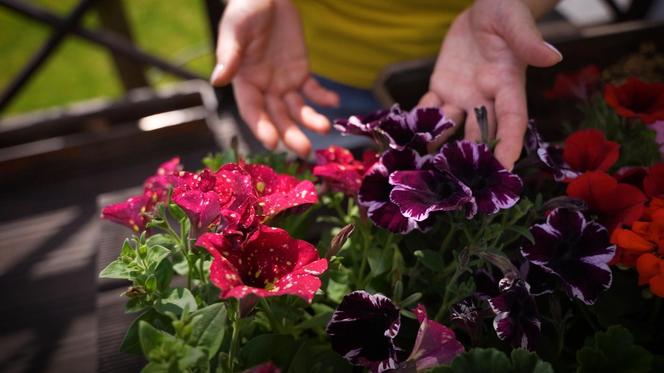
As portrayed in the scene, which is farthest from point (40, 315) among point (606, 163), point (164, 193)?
point (606, 163)

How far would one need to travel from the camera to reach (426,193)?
2.06 ft

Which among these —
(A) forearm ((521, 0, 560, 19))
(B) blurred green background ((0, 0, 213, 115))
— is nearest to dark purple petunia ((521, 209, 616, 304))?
(A) forearm ((521, 0, 560, 19))

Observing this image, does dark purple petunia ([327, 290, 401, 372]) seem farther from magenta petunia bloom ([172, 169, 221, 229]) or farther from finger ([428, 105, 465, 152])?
finger ([428, 105, 465, 152])

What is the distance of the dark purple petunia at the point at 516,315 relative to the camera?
0.58 metres

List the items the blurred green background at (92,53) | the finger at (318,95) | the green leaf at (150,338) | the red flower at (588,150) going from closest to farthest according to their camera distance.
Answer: the green leaf at (150,338)
the red flower at (588,150)
the finger at (318,95)
the blurred green background at (92,53)

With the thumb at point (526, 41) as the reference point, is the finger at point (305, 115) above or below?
below

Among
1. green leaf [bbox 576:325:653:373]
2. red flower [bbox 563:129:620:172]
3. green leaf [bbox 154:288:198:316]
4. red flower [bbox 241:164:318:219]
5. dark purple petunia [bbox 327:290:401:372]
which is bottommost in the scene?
green leaf [bbox 576:325:653:373]

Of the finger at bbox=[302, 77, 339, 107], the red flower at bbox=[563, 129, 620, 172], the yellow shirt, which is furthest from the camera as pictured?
the yellow shirt

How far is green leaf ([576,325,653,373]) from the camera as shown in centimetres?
56

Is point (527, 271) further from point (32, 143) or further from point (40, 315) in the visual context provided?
point (32, 143)

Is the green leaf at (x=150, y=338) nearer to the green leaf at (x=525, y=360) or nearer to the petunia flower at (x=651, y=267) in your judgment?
the green leaf at (x=525, y=360)

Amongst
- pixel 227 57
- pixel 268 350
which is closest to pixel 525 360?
pixel 268 350

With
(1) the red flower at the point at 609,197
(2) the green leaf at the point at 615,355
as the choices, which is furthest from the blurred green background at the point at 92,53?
(2) the green leaf at the point at 615,355

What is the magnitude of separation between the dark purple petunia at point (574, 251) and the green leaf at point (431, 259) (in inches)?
3.9
